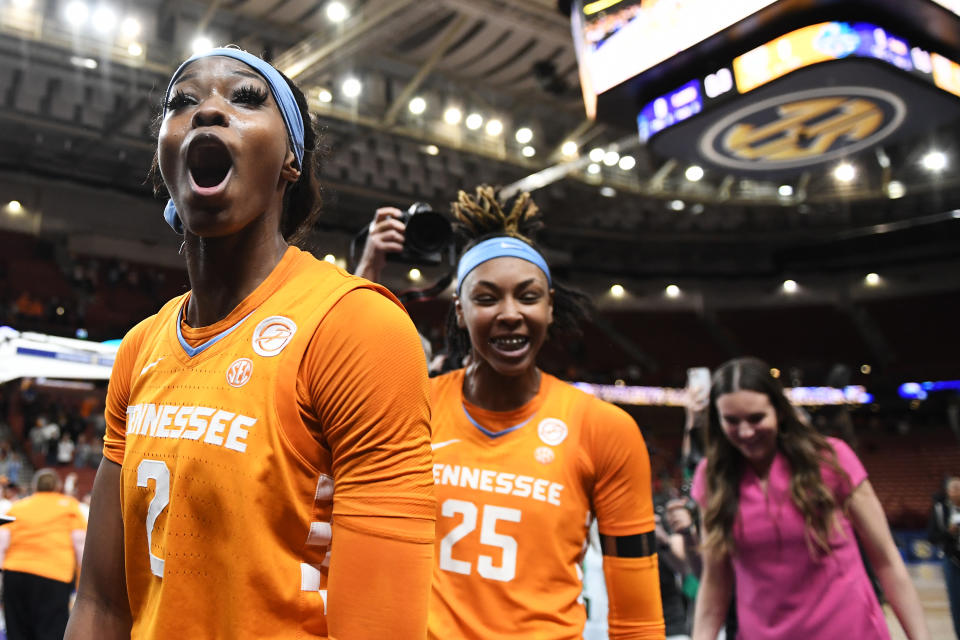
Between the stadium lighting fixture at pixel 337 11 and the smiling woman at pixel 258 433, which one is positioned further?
the stadium lighting fixture at pixel 337 11

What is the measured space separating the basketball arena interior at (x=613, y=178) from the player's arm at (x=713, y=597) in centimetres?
59

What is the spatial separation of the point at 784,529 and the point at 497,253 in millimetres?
1427

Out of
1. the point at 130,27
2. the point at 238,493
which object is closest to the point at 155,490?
the point at 238,493

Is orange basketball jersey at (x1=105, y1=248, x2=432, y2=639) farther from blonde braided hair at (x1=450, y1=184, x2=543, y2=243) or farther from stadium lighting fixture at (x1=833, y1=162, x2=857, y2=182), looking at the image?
stadium lighting fixture at (x1=833, y1=162, x2=857, y2=182)

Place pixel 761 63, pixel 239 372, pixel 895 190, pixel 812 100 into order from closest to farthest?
pixel 239 372 < pixel 761 63 < pixel 812 100 < pixel 895 190

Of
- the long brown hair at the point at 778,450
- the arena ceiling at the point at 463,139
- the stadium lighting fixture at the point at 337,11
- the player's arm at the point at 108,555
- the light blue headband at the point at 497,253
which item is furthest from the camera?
the arena ceiling at the point at 463,139

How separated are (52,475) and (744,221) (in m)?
21.4

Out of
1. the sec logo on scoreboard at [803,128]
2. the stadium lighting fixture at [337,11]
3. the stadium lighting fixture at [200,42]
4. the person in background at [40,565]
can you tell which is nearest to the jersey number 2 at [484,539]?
the person in background at [40,565]

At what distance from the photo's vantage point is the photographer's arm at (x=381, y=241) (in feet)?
7.34

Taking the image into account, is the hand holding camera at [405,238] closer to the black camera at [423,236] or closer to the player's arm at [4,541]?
the black camera at [423,236]

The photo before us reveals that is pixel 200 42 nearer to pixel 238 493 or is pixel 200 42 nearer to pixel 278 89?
pixel 278 89

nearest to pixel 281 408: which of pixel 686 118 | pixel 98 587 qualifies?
pixel 98 587

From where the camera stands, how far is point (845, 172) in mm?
20234

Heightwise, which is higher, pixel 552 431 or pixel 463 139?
pixel 463 139
